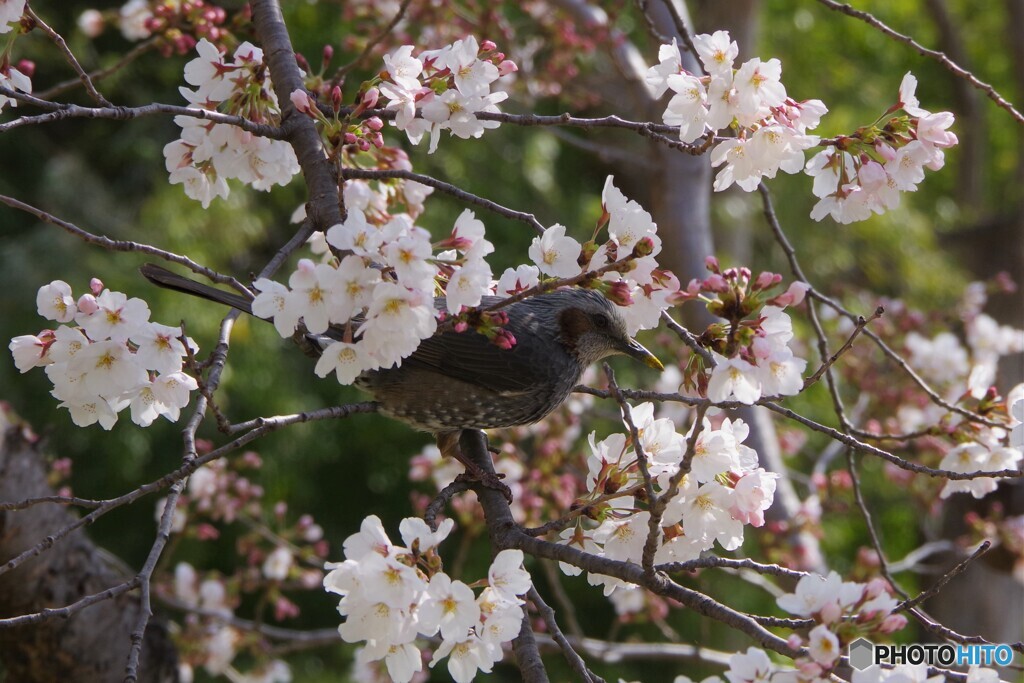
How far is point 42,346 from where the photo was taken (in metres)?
1.54

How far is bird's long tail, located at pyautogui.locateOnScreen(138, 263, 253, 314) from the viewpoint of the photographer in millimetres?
1760

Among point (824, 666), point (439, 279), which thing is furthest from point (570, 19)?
point (824, 666)

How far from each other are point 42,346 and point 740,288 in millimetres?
1049

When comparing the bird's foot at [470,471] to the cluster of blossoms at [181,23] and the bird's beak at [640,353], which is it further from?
the cluster of blossoms at [181,23]

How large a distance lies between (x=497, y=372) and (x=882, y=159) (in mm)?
822

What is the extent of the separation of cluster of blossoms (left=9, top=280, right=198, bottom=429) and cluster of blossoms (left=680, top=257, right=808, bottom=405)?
726 millimetres

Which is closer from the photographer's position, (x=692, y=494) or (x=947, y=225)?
(x=692, y=494)

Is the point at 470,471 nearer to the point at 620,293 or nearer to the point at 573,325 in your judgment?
the point at 573,325

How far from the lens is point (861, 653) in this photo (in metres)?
1.34

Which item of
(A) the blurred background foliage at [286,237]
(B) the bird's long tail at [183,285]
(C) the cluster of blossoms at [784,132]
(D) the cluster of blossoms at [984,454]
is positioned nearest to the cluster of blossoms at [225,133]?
(B) the bird's long tail at [183,285]

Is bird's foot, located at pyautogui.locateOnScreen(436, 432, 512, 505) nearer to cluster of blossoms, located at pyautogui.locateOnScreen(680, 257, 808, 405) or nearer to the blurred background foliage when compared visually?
cluster of blossoms, located at pyautogui.locateOnScreen(680, 257, 808, 405)

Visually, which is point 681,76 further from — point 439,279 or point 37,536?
point 37,536

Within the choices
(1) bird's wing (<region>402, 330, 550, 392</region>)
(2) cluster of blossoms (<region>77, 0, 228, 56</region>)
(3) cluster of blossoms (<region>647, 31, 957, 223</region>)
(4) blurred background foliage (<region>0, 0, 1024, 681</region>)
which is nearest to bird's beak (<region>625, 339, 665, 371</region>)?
(1) bird's wing (<region>402, 330, 550, 392</region>)

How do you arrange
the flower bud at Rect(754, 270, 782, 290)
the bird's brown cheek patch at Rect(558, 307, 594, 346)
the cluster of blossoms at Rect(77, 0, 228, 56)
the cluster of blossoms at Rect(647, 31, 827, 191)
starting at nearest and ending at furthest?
the flower bud at Rect(754, 270, 782, 290), the cluster of blossoms at Rect(647, 31, 827, 191), the bird's brown cheek patch at Rect(558, 307, 594, 346), the cluster of blossoms at Rect(77, 0, 228, 56)
